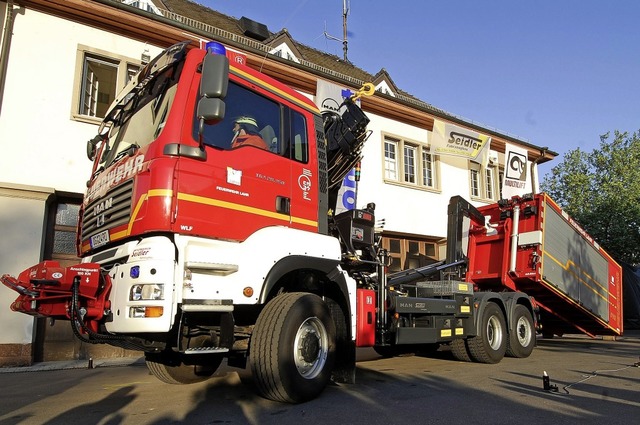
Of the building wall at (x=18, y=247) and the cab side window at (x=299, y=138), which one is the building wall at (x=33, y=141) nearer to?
the building wall at (x=18, y=247)

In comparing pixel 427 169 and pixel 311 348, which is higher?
pixel 427 169

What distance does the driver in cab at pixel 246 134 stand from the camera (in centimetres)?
464

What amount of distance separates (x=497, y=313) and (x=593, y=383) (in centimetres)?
234

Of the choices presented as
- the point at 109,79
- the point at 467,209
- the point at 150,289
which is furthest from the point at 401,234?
the point at 150,289

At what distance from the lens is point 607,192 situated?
77.9 feet

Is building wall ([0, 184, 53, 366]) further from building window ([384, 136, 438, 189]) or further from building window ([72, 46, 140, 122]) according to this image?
building window ([384, 136, 438, 189])

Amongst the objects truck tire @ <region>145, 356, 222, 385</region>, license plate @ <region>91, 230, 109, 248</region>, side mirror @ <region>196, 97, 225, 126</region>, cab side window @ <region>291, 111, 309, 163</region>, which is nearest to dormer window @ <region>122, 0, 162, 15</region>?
cab side window @ <region>291, 111, 309, 163</region>

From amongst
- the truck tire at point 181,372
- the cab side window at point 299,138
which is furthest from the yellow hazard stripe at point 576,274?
the truck tire at point 181,372

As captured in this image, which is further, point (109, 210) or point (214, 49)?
point (214, 49)

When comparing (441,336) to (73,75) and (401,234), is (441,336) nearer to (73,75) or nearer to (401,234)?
(401,234)

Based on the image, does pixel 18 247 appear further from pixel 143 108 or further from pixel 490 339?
pixel 490 339

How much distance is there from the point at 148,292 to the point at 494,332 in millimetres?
6460

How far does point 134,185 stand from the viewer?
165 inches

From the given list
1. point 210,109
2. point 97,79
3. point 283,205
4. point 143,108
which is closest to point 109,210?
point 143,108
